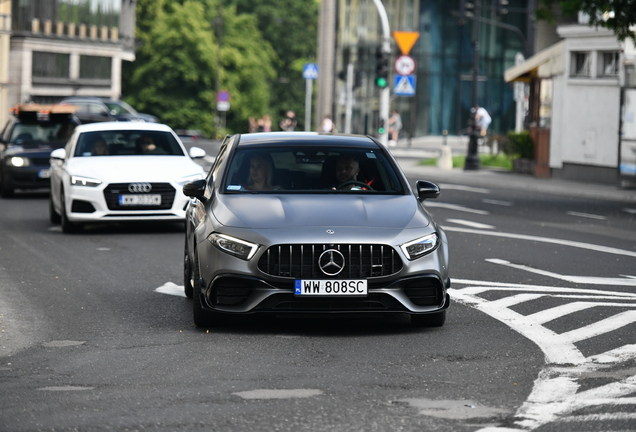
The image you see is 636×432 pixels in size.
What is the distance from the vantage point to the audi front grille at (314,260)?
8.78 metres

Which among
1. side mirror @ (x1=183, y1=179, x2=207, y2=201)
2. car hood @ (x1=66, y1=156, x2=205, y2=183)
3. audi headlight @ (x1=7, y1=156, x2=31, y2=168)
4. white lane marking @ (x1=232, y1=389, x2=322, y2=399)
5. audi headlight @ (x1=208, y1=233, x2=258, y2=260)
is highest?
side mirror @ (x1=183, y1=179, x2=207, y2=201)

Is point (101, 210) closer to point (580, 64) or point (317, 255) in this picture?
point (317, 255)

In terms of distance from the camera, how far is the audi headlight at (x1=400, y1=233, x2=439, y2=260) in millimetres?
8930

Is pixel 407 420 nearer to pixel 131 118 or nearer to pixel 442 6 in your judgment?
pixel 131 118

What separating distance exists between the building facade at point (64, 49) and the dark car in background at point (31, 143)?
41627mm

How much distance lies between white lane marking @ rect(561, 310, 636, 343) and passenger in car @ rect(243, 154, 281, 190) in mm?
2498

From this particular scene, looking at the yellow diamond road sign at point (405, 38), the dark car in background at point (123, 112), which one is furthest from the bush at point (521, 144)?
the dark car in background at point (123, 112)

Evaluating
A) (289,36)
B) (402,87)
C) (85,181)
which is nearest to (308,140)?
(85,181)

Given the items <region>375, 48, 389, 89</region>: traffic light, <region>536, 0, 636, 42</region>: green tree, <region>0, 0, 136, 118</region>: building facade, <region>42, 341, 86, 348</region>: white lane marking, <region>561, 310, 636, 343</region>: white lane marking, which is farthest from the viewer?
<region>0, 0, 136, 118</region>: building facade

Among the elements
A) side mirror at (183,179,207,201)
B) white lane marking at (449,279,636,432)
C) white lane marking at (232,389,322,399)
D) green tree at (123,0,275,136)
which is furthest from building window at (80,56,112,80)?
white lane marking at (232,389,322,399)

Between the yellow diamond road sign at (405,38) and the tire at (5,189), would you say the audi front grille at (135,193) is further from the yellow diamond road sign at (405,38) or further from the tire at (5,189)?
the yellow diamond road sign at (405,38)

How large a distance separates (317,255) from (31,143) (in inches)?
673

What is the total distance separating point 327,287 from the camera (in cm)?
876

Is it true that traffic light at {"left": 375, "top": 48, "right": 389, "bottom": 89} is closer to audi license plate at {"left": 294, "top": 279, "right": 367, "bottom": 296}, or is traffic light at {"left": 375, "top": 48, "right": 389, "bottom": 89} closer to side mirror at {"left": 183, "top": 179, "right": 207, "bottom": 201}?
side mirror at {"left": 183, "top": 179, "right": 207, "bottom": 201}
